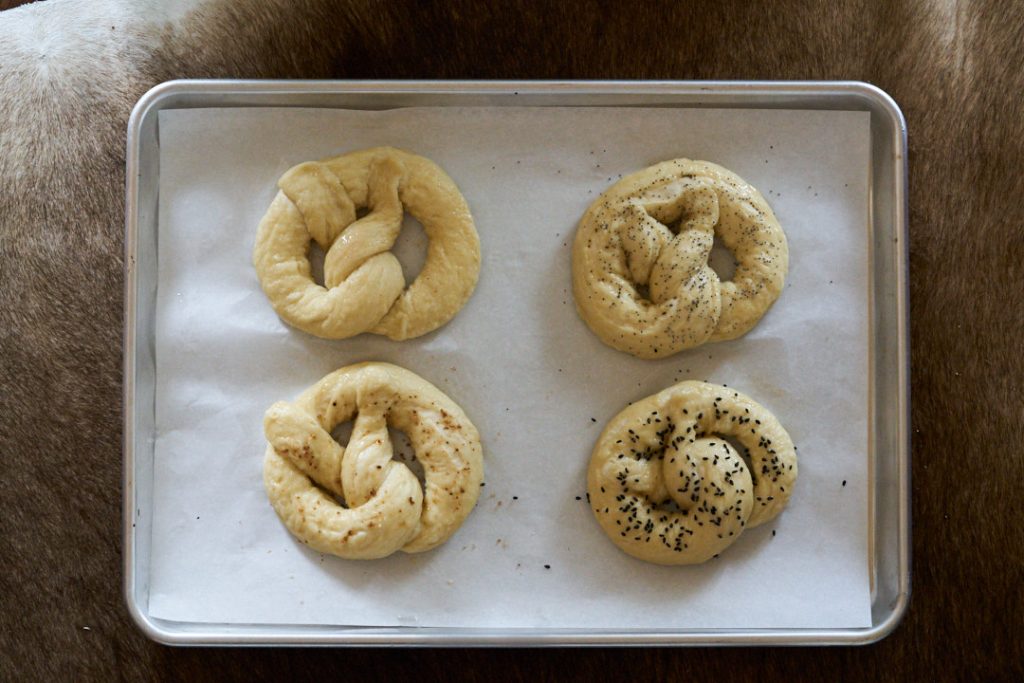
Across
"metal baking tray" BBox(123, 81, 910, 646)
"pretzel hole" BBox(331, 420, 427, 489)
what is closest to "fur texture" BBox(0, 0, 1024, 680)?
"metal baking tray" BBox(123, 81, 910, 646)

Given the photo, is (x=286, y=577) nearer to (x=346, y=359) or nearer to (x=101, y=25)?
(x=346, y=359)

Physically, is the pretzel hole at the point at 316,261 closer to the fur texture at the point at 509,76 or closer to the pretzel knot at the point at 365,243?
the pretzel knot at the point at 365,243

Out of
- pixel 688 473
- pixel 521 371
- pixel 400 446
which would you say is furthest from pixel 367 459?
pixel 688 473

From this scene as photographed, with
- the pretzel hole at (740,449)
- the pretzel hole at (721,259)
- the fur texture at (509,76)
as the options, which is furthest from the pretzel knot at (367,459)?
the pretzel hole at (721,259)

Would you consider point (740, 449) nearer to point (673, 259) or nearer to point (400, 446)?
point (673, 259)

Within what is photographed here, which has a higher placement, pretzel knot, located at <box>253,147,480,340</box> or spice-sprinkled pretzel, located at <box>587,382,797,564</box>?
pretzel knot, located at <box>253,147,480,340</box>

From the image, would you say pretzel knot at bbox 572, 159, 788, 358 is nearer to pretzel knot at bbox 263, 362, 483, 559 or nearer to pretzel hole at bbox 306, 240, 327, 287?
pretzel knot at bbox 263, 362, 483, 559

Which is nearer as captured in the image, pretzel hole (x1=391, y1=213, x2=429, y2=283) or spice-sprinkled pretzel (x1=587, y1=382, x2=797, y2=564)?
spice-sprinkled pretzel (x1=587, y1=382, x2=797, y2=564)
